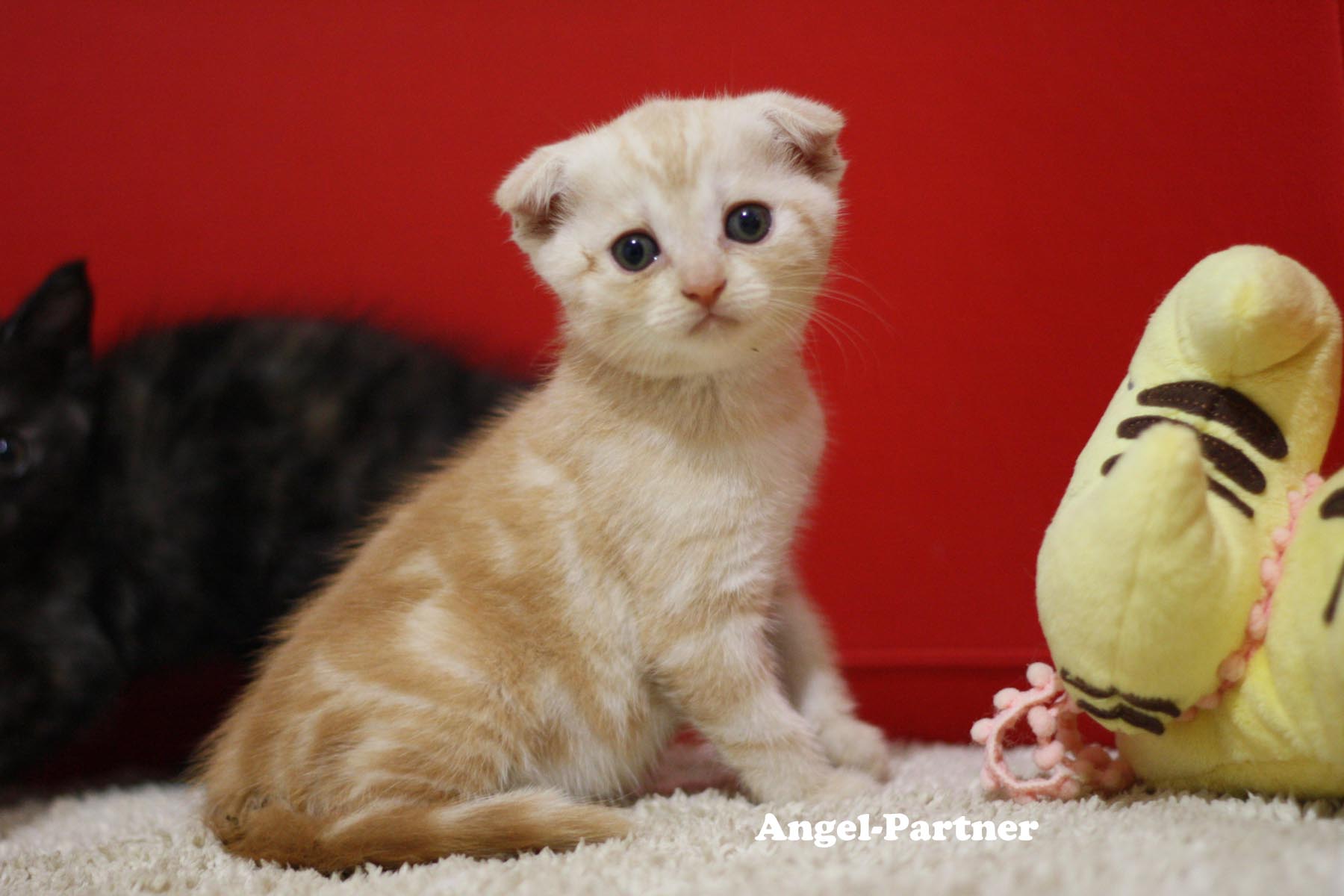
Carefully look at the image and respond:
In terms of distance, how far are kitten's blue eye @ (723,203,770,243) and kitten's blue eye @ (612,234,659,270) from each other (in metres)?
0.09

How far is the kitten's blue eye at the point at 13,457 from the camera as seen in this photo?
162 centimetres

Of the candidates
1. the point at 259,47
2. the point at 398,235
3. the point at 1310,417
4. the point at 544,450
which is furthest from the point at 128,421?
the point at 1310,417

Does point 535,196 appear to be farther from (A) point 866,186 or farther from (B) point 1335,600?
(B) point 1335,600

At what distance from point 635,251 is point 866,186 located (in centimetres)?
64

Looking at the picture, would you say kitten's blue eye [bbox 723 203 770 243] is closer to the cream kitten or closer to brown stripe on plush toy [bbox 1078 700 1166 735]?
the cream kitten

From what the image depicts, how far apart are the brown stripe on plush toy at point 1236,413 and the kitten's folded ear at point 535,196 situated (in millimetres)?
726

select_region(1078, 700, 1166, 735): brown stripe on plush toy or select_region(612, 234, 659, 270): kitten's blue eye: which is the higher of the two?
select_region(612, 234, 659, 270): kitten's blue eye

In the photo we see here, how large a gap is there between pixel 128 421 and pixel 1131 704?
1.63m

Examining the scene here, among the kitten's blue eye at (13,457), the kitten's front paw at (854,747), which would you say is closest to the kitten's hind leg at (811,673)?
the kitten's front paw at (854,747)

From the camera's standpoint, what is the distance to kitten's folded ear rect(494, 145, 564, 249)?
1218 mm

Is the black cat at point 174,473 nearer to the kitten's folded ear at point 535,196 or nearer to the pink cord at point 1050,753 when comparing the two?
the kitten's folded ear at point 535,196

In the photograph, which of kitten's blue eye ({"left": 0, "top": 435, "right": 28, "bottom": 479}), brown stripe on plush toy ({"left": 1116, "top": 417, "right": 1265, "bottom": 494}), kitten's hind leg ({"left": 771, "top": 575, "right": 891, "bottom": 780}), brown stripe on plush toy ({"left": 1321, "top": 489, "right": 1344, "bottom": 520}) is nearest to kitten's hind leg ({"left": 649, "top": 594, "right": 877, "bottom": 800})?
kitten's hind leg ({"left": 771, "top": 575, "right": 891, "bottom": 780})

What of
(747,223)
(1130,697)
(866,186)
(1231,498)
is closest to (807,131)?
(747,223)

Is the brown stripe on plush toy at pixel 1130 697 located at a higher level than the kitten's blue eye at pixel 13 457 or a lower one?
higher
